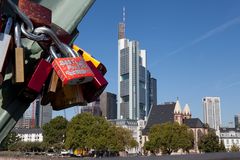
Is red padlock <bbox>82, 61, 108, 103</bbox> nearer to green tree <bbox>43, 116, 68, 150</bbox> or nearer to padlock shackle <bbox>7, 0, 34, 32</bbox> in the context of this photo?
padlock shackle <bbox>7, 0, 34, 32</bbox>

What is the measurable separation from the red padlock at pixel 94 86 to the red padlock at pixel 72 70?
149mm

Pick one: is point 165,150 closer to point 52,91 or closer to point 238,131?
point 52,91

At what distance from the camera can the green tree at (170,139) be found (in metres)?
79.1

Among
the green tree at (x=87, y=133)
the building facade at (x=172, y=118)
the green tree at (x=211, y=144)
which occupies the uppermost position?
the building facade at (x=172, y=118)

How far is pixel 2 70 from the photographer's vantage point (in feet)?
7.13

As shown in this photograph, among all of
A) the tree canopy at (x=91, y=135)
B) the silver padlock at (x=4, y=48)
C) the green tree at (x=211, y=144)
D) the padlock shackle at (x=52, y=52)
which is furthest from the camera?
the green tree at (x=211, y=144)

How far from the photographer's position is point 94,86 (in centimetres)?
246

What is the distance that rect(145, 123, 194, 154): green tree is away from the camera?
79125 millimetres

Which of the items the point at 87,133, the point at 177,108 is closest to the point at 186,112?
the point at 177,108

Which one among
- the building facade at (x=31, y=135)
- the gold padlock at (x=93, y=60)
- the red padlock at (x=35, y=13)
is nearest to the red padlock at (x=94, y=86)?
the gold padlock at (x=93, y=60)

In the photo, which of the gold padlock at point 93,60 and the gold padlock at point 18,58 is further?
the gold padlock at point 93,60

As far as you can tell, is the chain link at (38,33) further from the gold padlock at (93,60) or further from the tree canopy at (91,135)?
the tree canopy at (91,135)

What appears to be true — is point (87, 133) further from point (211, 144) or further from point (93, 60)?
point (93, 60)

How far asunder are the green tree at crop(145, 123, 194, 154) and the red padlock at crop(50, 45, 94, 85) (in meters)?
78.6
